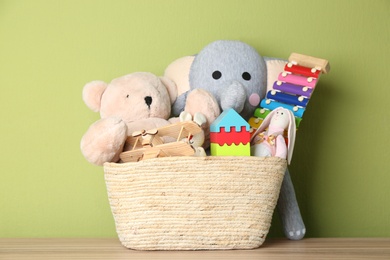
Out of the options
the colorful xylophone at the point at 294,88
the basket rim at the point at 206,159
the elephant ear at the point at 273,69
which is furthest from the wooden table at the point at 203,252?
the elephant ear at the point at 273,69

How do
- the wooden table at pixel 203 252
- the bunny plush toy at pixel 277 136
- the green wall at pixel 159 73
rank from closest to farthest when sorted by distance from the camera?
the wooden table at pixel 203 252 < the bunny plush toy at pixel 277 136 < the green wall at pixel 159 73

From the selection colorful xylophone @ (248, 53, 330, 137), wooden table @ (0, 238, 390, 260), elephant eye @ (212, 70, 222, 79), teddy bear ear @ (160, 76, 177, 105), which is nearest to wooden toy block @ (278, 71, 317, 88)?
colorful xylophone @ (248, 53, 330, 137)

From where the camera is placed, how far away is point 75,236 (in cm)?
183

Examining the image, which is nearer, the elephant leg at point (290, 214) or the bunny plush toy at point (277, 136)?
the bunny plush toy at point (277, 136)

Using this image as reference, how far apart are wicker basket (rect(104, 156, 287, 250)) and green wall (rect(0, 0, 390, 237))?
0.45 m

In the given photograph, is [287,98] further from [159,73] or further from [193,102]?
[159,73]

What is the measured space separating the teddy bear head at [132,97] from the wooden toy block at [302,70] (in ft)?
1.02

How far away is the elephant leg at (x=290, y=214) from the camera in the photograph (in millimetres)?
1616

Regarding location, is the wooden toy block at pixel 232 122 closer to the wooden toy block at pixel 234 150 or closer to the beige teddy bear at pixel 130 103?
the wooden toy block at pixel 234 150

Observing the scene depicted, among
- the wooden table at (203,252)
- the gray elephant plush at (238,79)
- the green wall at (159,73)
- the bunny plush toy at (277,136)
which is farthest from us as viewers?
the green wall at (159,73)

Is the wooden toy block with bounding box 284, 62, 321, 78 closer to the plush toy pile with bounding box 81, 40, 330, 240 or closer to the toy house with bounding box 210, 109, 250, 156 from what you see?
the plush toy pile with bounding box 81, 40, 330, 240

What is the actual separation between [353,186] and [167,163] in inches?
27.9

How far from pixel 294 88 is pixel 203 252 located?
0.46m

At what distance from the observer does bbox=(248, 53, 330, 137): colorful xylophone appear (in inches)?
61.2
